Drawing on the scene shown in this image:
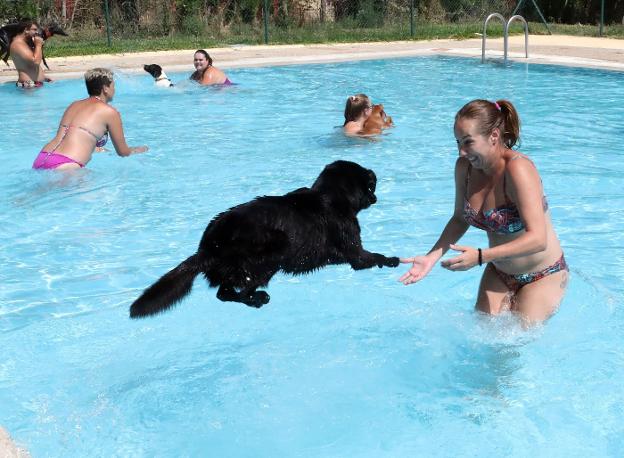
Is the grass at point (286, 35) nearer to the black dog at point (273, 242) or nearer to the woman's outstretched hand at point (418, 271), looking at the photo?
the black dog at point (273, 242)

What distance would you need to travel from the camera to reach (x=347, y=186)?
445cm

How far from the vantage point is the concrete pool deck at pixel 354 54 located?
53.5 ft

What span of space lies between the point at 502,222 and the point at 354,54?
575 inches

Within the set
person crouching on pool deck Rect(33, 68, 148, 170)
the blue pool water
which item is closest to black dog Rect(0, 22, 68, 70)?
the blue pool water

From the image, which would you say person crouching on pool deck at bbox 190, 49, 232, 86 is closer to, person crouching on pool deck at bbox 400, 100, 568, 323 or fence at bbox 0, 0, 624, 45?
fence at bbox 0, 0, 624, 45

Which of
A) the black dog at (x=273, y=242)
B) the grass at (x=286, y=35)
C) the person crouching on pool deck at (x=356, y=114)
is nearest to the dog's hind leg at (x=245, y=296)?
the black dog at (x=273, y=242)

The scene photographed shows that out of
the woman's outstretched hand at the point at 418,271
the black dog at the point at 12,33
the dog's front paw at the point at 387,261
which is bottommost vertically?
the dog's front paw at the point at 387,261

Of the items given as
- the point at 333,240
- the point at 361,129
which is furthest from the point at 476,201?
the point at 361,129

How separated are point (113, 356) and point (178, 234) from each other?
230 centimetres

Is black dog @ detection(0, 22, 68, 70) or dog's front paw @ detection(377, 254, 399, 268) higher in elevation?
black dog @ detection(0, 22, 68, 70)

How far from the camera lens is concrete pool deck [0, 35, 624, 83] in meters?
16.3

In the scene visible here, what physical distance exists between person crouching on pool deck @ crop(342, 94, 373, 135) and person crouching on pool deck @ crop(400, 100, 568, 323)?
18.4 feet

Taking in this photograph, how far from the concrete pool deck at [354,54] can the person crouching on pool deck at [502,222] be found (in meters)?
11.4

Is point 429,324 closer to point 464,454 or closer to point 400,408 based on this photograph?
point 400,408
